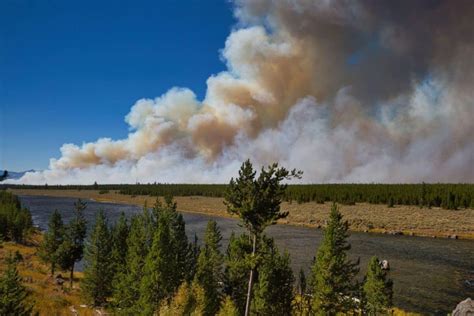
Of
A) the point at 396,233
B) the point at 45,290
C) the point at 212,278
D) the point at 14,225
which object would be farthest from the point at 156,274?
the point at 396,233

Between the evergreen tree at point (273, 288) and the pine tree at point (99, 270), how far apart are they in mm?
28453

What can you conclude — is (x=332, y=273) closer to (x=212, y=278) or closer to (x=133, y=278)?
(x=212, y=278)

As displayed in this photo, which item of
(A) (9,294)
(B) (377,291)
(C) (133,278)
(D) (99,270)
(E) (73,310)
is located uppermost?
(A) (9,294)

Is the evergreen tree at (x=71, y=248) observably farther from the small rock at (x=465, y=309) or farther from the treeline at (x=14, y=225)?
the small rock at (x=465, y=309)

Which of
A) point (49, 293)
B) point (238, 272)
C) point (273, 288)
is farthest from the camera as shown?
point (49, 293)

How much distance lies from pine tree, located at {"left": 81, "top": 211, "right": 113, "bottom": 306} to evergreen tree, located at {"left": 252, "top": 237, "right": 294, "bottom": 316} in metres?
28.5

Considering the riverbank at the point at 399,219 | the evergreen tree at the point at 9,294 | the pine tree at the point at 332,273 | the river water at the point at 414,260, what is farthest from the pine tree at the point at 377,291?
the riverbank at the point at 399,219

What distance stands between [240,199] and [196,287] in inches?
860

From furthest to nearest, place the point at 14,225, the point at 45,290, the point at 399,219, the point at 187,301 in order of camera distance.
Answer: the point at 399,219, the point at 14,225, the point at 45,290, the point at 187,301

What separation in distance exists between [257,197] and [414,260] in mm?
66688

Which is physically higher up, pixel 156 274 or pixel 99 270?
pixel 156 274

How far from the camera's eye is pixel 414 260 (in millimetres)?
84875

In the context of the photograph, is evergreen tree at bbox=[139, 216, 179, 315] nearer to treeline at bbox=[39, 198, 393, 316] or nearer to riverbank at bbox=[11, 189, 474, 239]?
treeline at bbox=[39, 198, 393, 316]

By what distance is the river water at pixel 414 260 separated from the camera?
5925cm
